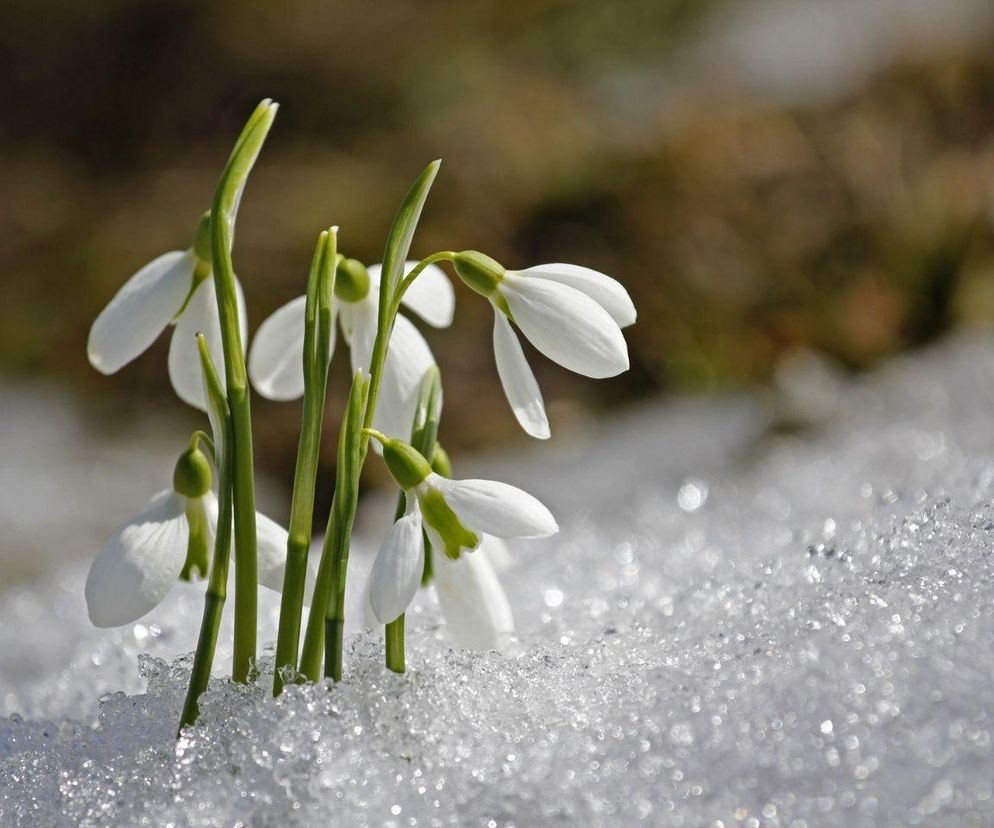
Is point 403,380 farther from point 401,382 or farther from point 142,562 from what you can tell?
point 142,562

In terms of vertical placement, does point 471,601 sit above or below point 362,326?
below

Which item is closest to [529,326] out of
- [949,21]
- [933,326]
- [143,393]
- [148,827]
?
[148,827]

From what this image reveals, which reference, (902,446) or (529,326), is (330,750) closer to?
(529,326)

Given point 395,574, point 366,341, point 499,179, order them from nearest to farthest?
point 395,574 < point 366,341 < point 499,179

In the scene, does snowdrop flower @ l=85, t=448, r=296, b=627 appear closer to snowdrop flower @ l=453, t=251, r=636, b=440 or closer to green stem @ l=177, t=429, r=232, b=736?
green stem @ l=177, t=429, r=232, b=736

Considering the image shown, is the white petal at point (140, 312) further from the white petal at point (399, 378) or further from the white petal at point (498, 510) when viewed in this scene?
the white petal at point (498, 510)

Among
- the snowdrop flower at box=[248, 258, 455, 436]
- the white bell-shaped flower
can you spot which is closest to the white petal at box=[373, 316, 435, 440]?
the snowdrop flower at box=[248, 258, 455, 436]

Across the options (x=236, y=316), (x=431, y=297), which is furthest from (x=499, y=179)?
(x=236, y=316)
